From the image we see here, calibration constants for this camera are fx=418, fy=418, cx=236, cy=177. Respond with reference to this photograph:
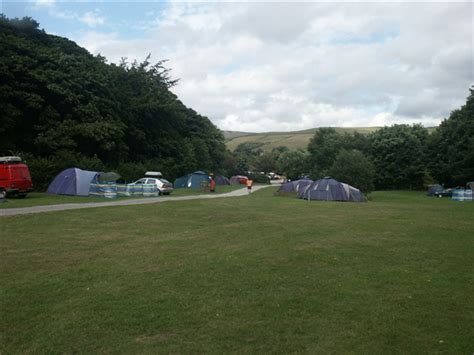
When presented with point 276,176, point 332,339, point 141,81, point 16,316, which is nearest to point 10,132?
point 141,81

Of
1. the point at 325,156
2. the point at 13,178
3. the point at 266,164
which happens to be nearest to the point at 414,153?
the point at 325,156

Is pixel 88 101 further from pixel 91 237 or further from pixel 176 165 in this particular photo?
pixel 91 237

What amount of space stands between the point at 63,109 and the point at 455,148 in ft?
141

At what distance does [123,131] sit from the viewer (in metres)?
41.2

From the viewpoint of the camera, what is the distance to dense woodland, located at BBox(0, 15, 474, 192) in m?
31.8

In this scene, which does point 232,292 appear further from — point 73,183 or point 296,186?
point 296,186

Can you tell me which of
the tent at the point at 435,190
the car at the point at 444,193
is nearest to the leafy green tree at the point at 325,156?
the tent at the point at 435,190

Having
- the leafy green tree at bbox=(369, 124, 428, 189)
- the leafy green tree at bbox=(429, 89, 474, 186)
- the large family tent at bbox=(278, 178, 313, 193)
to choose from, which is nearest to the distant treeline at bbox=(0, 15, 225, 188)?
the large family tent at bbox=(278, 178, 313, 193)

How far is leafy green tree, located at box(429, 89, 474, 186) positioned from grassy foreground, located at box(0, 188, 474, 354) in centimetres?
4085

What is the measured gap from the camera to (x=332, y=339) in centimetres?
484

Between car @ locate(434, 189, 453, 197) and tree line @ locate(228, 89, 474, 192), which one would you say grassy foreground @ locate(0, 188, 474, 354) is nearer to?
car @ locate(434, 189, 453, 197)

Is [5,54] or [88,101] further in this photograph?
[88,101]

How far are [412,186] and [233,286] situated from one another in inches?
2375

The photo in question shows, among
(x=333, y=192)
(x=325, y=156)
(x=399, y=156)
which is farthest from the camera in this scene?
(x=399, y=156)
